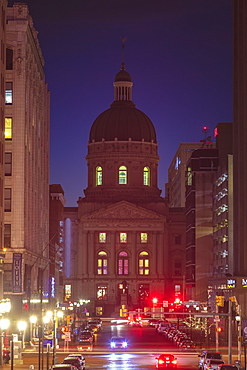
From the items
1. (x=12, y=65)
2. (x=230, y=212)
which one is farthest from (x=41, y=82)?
(x=230, y=212)

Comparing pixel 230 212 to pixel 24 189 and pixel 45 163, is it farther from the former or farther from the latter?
pixel 24 189

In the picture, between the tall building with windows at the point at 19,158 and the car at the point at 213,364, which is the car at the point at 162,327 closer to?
the tall building with windows at the point at 19,158

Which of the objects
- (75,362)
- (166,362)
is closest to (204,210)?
(166,362)

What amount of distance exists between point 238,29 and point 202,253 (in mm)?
67064

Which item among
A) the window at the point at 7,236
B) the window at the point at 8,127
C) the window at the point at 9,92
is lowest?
the window at the point at 7,236

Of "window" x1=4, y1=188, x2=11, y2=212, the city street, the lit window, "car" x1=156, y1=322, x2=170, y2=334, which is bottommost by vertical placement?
the city street

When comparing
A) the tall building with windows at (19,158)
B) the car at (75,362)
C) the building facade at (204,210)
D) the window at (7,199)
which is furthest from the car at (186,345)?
the building facade at (204,210)

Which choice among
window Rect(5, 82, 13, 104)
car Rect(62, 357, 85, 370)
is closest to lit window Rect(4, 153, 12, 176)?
window Rect(5, 82, 13, 104)

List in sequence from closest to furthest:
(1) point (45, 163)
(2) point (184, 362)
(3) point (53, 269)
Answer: (2) point (184, 362)
(1) point (45, 163)
(3) point (53, 269)

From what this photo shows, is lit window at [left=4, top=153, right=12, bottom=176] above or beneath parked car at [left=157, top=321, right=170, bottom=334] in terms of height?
above

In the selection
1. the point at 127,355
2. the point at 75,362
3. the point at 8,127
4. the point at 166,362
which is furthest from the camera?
the point at 8,127

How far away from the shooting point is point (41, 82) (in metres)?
130

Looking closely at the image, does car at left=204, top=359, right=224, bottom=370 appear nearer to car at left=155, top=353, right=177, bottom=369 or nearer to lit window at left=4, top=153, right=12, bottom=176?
car at left=155, top=353, right=177, bottom=369

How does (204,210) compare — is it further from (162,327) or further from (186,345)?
(186,345)
